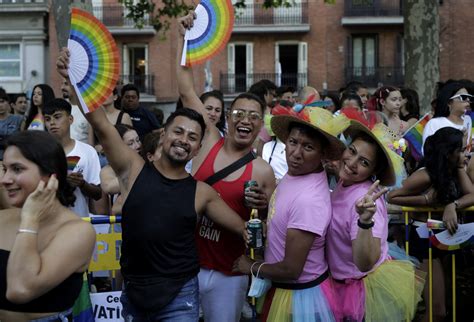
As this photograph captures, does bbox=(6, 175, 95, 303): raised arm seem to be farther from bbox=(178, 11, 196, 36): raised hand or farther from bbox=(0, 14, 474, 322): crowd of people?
bbox=(178, 11, 196, 36): raised hand

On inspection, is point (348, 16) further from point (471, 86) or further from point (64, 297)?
point (64, 297)

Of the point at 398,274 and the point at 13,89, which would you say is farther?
the point at 13,89

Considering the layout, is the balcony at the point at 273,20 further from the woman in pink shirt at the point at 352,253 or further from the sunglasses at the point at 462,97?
the woman in pink shirt at the point at 352,253

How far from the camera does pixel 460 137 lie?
19.6 feet

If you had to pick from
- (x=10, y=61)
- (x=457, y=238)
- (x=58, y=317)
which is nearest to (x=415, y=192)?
(x=457, y=238)

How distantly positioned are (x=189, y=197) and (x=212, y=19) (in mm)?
1455

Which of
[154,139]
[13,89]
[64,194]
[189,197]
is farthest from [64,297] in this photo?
[13,89]

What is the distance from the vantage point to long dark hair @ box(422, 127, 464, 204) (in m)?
5.97

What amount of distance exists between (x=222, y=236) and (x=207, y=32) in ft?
4.73

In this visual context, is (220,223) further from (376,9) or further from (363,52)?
(376,9)

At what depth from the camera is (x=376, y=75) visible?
32812mm

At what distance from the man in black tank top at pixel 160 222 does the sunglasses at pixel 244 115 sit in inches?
22.6

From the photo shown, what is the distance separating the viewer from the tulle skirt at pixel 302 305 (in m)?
4.12

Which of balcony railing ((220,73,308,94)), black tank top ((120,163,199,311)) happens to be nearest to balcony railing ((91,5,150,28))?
balcony railing ((220,73,308,94))
